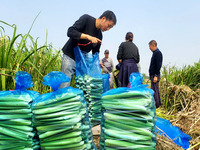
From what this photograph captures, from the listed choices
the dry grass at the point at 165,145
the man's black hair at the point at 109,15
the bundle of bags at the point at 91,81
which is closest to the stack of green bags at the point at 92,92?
the bundle of bags at the point at 91,81

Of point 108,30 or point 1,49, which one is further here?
point 108,30

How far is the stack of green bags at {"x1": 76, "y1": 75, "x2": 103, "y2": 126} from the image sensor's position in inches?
96.3

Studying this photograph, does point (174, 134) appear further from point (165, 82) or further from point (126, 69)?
point (165, 82)

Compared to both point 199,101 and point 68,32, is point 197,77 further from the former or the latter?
point 68,32

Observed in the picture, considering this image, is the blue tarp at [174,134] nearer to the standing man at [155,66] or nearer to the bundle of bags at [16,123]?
the bundle of bags at [16,123]

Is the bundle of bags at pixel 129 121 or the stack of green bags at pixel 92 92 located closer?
the bundle of bags at pixel 129 121

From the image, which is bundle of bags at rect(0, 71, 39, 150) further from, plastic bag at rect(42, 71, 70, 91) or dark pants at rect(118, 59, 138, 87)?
dark pants at rect(118, 59, 138, 87)

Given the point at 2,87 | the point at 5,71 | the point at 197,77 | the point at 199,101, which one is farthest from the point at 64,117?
the point at 197,77

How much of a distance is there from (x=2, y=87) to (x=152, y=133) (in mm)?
1176

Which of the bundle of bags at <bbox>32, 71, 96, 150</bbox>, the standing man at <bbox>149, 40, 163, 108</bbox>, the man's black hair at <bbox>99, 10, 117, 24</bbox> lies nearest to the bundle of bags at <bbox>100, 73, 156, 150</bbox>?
the bundle of bags at <bbox>32, 71, 96, 150</bbox>

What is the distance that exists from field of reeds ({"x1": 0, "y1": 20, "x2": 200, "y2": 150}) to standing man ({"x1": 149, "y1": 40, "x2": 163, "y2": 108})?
0.25 meters

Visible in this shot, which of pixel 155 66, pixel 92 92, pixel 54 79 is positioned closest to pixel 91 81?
pixel 92 92

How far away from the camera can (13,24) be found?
1779mm

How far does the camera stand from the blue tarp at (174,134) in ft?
6.76
